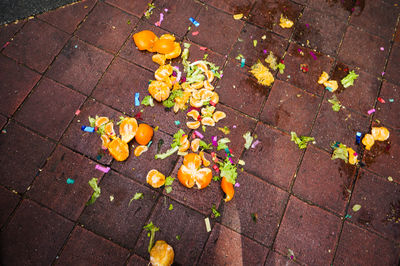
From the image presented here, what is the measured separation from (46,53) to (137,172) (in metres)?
2.12

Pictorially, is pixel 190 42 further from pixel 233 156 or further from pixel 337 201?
pixel 337 201

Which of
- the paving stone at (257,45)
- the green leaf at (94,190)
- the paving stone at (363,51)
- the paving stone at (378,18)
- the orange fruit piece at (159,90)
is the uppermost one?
the paving stone at (378,18)

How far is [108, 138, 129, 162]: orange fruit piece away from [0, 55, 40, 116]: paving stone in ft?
4.56

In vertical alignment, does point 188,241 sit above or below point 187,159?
below

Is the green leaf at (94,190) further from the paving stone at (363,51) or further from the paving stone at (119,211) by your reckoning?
the paving stone at (363,51)

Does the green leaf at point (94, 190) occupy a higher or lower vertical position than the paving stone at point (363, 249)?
lower

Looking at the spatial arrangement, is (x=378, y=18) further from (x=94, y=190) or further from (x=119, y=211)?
(x=94, y=190)

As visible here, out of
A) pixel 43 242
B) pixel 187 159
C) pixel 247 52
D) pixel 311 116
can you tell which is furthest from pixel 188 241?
pixel 247 52

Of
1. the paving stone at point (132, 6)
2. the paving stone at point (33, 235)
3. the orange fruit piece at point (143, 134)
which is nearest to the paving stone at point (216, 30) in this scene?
the paving stone at point (132, 6)

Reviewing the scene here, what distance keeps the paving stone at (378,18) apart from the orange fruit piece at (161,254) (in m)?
4.11

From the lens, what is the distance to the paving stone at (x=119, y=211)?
278 centimetres

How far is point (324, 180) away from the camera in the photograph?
306cm

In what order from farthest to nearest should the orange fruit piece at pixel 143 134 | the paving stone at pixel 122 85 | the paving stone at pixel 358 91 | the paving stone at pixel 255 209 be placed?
the paving stone at pixel 358 91 → the paving stone at pixel 122 85 → the orange fruit piece at pixel 143 134 → the paving stone at pixel 255 209

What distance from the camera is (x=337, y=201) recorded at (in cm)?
299
